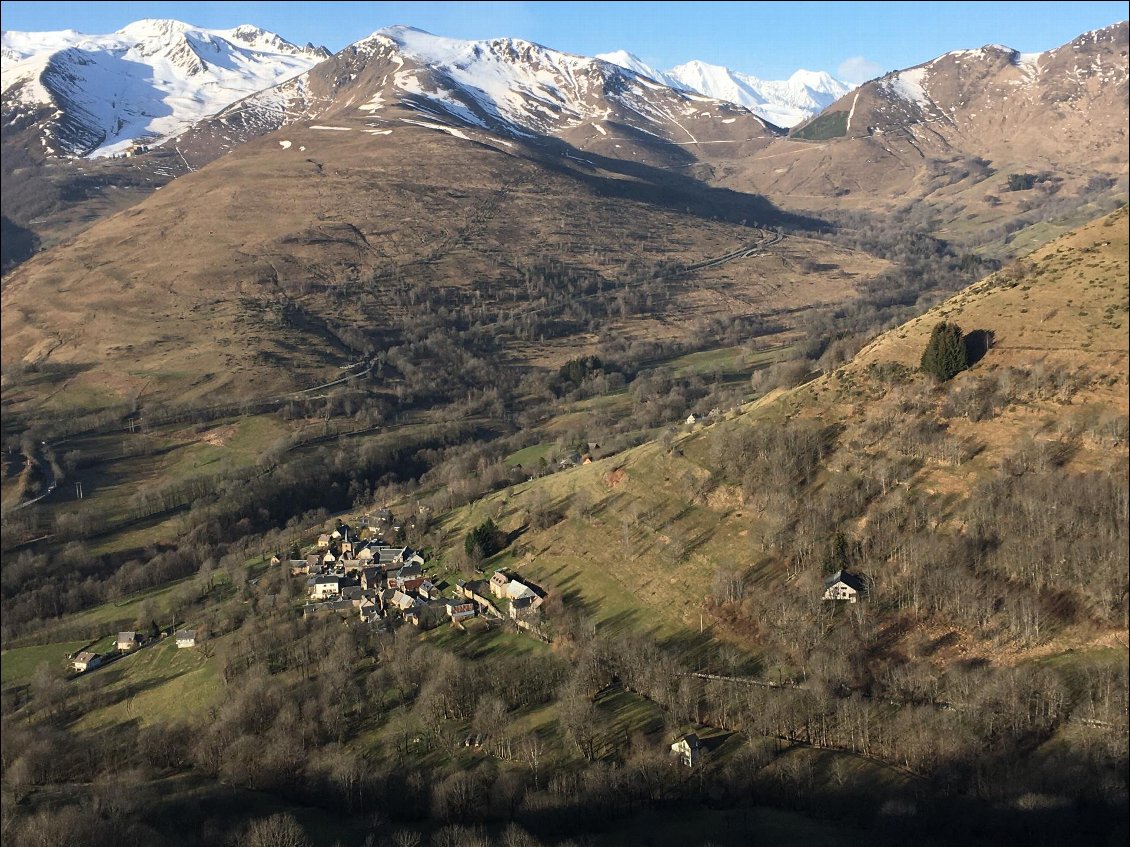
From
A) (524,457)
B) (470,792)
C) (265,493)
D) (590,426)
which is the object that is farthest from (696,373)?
(470,792)

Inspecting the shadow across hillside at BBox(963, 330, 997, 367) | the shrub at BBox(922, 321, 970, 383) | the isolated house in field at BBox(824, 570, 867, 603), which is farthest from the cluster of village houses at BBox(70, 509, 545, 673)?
the shadow across hillside at BBox(963, 330, 997, 367)

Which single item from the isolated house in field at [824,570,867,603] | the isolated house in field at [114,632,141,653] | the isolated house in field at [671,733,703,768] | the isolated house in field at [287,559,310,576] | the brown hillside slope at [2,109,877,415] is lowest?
the isolated house in field at [114,632,141,653]

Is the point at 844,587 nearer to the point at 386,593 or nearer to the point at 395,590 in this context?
the point at 395,590

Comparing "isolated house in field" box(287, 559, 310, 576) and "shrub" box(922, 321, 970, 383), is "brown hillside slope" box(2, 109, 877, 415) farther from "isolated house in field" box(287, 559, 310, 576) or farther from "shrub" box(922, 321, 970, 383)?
"shrub" box(922, 321, 970, 383)

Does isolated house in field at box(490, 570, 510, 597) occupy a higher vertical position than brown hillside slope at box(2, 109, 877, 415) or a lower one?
lower

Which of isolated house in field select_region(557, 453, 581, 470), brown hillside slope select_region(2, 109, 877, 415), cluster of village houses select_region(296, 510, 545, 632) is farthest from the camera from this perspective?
brown hillside slope select_region(2, 109, 877, 415)

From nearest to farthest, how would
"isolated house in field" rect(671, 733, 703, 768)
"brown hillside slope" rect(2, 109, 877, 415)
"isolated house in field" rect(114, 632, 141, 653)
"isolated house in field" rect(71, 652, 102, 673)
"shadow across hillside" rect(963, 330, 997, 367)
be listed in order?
"isolated house in field" rect(671, 733, 703, 768)
"shadow across hillside" rect(963, 330, 997, 367)
"isolated house in field" rect(71, 652, 102, 673)
"isolated house in field" rect(114, 632, 141, 653)
"brown hillside slope" rect(2, 109, 877, 415)
